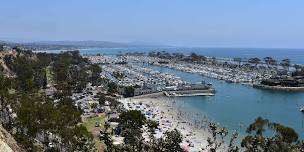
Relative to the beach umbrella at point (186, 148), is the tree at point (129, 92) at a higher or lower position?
lower

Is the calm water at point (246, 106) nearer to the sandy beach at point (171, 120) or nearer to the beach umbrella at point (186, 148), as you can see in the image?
the sandy beach at point (171, 120)

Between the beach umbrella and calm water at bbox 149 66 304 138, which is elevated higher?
the beach umbrella

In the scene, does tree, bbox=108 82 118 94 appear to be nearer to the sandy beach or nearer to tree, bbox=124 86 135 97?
tree, bbox=124 86 135 97

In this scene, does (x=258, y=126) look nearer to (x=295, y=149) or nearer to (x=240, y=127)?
(x=295, y=149)

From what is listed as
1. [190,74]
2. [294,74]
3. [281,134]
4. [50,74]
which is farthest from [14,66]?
[281,134]

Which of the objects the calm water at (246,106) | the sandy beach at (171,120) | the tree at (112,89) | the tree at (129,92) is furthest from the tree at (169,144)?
the tree at (129,92)

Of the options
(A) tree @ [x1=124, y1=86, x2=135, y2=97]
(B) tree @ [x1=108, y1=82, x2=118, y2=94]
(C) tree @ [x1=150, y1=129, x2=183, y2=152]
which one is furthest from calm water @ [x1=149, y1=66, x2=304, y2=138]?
(C) tree @ [x1=150, y1=129, x2=183, y2=152]

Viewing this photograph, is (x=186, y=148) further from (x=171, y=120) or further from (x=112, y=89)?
(x=112, y=89)

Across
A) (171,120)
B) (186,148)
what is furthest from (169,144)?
(171,120)
